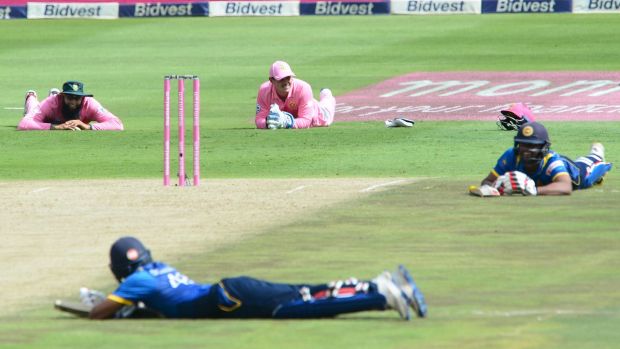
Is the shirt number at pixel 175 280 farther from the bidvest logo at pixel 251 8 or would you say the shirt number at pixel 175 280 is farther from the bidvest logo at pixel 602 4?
the bidvest logo at pixel 251 8

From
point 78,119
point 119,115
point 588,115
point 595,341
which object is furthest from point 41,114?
point 595,341

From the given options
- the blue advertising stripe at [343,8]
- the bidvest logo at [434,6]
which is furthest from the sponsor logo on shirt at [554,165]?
the blue advertising stripe at [343,8]

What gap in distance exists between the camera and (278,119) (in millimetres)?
28078

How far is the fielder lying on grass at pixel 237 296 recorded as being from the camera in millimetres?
11484

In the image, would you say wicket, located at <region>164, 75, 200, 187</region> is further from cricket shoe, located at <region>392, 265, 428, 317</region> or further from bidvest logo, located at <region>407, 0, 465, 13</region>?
bidvest logo, located at <region>407, 0, 465, 13</region>

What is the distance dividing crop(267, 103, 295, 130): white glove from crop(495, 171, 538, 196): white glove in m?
9.17

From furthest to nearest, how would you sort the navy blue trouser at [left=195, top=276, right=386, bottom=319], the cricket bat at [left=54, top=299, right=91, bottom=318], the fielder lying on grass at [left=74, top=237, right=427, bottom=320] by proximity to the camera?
the cricket bat at [left=54, top=299, right=91, bottom=318] < the navy blue trouser at [left=195, top=276, right=386, bottom=319] < the fielder lying on grass at [left=74, top=237, right=427, bottom=320]

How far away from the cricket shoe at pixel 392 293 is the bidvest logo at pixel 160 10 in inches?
1491

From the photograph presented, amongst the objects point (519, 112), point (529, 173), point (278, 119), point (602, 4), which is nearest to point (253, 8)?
point (602, 4)

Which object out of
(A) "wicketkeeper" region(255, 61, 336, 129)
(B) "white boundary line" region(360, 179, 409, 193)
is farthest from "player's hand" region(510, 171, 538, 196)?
(A) "wicketkeeper" region(255, 61, 336, 129)

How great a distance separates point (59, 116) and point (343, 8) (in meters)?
19.9

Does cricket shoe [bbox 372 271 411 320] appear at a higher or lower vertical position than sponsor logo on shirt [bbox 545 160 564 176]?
lower

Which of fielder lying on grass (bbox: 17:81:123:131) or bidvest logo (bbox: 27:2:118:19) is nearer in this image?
fielder lying on grass (bbox: 17:81:123:131)

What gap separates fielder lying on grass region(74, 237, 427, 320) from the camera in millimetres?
11484
